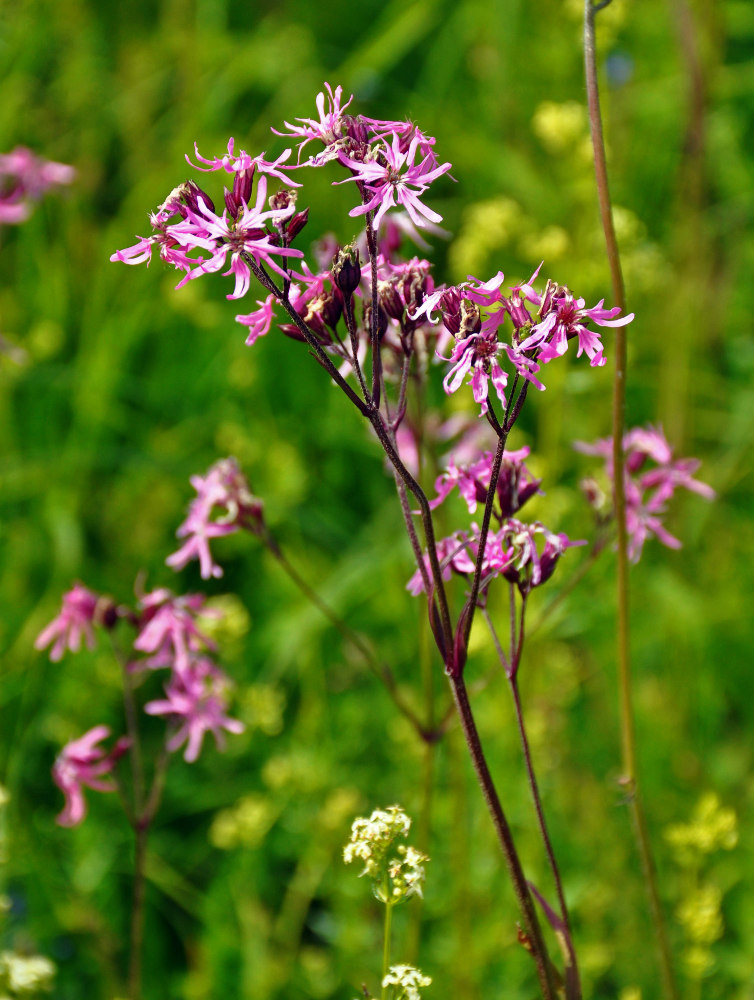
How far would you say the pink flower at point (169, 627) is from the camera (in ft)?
6.35

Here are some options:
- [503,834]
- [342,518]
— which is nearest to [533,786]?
[503,834]

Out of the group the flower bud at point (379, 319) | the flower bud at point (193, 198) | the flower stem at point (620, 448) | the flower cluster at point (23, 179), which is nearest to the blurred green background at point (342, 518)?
the flower stem at point (620, 448)

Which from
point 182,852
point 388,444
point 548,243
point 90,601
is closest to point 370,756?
point 182,852

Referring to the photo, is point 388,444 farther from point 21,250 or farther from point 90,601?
point 21,250

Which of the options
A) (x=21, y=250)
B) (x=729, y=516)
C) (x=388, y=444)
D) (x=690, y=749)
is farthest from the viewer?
(x=21, y=250)

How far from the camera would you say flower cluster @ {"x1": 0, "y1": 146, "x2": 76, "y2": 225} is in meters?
3.31

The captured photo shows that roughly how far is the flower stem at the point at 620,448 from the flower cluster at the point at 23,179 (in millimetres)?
2247

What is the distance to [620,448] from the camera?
5.19ft

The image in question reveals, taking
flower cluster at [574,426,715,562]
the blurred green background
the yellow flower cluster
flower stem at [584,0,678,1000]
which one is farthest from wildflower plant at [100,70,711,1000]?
the yellow flower cluster

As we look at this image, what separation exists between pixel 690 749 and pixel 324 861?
105 cm

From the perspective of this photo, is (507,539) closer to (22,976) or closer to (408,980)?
(408,980)

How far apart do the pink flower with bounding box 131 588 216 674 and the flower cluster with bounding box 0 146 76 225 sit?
1842 mm

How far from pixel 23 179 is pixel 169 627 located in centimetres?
208

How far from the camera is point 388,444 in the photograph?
3.96 feet
